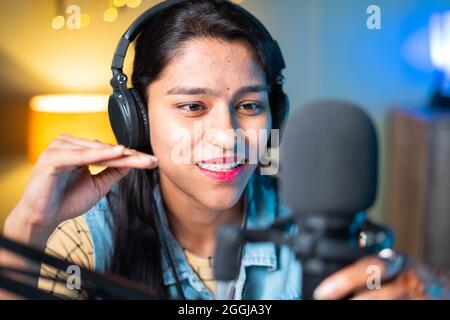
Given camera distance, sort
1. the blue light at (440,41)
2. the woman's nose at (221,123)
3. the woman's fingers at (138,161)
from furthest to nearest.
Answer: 1. the blue light at (440,41)
2. the woman's nose at (221,123)
3. the woman's fingers at (138,161)

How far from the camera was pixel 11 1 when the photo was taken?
0.94 metres

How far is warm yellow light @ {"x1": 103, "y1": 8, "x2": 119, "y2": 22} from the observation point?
2.99 feet

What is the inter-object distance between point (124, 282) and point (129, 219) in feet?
1.59

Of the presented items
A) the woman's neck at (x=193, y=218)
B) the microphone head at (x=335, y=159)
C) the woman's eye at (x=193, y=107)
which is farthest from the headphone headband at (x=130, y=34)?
the microphone head at (x=335, y=159)

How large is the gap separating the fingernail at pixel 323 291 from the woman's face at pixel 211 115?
0.34 meters

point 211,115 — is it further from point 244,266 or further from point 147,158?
point 244,266

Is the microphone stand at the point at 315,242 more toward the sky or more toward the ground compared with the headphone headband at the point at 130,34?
more toward the ground

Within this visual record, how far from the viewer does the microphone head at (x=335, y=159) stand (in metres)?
0.51

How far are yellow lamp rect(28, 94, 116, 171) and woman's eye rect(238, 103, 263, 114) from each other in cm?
23

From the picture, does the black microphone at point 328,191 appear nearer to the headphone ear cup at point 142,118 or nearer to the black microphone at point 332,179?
the black microphone at point 332,179

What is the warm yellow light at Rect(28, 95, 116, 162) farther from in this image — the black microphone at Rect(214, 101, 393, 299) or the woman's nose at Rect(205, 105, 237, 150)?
the black microphone at Rect(214, 101, 393, 299)

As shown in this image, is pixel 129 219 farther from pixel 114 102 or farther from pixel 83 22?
pixel 83 22

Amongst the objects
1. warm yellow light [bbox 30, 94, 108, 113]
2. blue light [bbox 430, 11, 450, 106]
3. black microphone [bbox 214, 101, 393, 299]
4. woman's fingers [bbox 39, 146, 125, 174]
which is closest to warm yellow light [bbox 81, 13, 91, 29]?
warm yellow light [bbox 30, 94, 108, 113]
